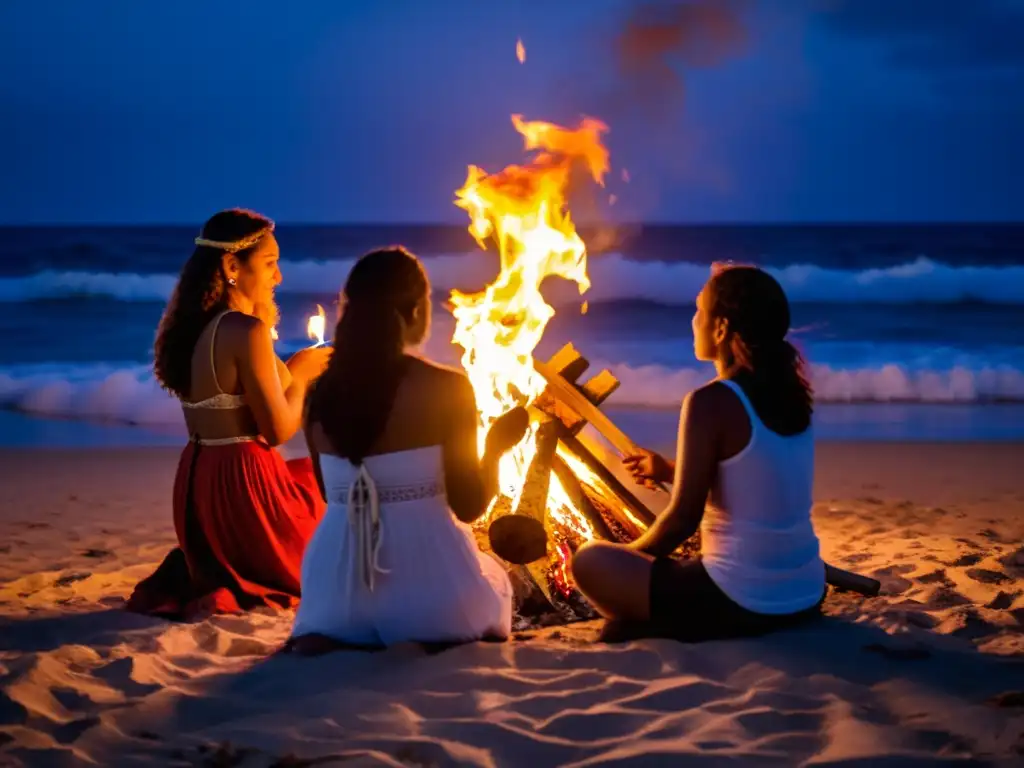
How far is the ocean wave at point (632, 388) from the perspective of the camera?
1398 cm

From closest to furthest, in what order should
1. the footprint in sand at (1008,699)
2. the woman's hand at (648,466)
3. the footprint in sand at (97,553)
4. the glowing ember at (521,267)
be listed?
the footprint in sand at (1008,699), the woman's hand at (648,466), the glowing ember at (521,267), the footprint in sand at (97,553)

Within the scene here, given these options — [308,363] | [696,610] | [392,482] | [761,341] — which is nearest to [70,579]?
[308,363]

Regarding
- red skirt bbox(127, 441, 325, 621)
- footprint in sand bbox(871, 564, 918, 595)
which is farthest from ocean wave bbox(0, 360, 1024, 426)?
red skirt bbox(127, 441, 325, 621)

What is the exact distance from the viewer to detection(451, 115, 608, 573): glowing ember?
5.95 m

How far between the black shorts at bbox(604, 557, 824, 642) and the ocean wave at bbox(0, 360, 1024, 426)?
29.9ft

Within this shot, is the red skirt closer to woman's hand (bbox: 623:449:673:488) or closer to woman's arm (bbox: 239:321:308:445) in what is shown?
woman's arm (bbox: 239:321:308:445)

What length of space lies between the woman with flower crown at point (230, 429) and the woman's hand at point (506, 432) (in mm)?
1293

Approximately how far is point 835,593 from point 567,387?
1692 millimetres

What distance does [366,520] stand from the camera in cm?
441

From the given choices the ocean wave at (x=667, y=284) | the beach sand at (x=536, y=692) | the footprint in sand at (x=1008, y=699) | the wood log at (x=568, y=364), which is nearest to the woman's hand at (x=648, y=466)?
the wood log at (x=568, y=364)

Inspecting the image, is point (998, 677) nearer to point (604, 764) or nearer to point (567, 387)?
point (604, 764)

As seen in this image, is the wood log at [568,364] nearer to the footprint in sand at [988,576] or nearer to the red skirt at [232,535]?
the red skirt at [232,535]

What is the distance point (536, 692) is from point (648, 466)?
1245 millimetres

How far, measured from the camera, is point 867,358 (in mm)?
19406
